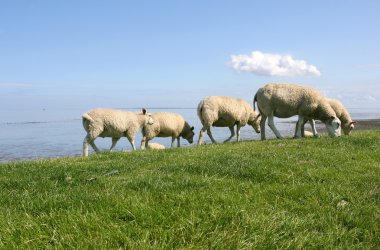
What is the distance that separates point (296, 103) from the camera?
600 inches

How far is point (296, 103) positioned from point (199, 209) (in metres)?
12.0

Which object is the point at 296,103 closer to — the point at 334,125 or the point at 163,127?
the point at 334,125

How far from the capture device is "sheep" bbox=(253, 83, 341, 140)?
15.1 m

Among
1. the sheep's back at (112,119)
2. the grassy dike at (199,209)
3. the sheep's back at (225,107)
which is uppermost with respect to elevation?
the sheep's back at (225,107)

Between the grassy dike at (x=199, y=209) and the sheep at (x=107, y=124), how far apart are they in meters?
8.20

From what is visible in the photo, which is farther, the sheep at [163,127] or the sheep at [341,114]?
the sheep at [163,127]

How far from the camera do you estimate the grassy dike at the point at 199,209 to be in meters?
3.51

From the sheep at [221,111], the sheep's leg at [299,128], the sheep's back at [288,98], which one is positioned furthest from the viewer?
the sheep at [221,111]

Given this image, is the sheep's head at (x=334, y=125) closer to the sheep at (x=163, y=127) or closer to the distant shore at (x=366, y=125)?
the sheep at (x=163, y=127)

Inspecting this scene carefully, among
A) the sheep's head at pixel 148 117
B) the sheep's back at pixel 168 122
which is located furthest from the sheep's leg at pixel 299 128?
the sheep's head at pixel 148 117

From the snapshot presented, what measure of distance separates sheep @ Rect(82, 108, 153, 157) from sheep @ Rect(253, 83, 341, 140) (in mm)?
5599

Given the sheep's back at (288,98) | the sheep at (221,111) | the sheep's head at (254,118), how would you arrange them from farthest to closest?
the sheep's head at (254,118)
the sheep at (221,111)
the sheep's back at (288,98)

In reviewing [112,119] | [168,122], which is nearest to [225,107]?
[168,122]

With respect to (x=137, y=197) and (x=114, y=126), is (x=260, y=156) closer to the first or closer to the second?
(x=137, y=197)
